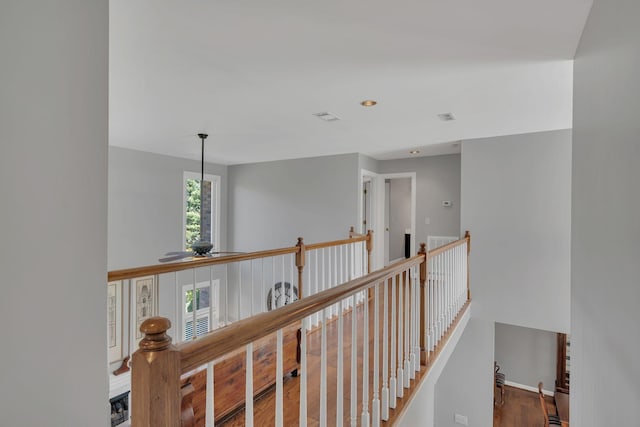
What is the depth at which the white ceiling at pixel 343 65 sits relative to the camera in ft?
5.83

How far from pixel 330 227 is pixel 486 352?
307 centimetres

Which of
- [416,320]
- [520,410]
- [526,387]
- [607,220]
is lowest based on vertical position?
[520,410]

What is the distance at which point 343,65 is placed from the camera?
2.38 meters

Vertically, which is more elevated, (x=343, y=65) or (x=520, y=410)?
(x=343, y=65)

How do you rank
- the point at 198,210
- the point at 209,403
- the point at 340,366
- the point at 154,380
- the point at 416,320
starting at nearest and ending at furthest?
the point at 154,380 → the point at 209,403 → the point at 340,366 → the point at 416,320 → the point at 198,210

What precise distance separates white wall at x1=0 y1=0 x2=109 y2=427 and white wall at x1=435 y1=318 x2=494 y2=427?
187 inches

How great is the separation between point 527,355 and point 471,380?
2.90 meters

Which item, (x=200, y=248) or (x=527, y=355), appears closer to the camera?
(x=200, y=248)

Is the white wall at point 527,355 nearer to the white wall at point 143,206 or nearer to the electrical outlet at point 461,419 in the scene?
the electrical outlet at point 461,419

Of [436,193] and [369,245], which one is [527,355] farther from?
[369,245]

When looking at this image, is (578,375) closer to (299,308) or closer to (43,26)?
(299,308)

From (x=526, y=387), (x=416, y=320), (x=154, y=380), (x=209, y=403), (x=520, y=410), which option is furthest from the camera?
(x=526, y=387)

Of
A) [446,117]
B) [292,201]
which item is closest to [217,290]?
[292,201]

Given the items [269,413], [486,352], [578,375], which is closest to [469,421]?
[486,352]
